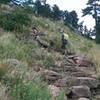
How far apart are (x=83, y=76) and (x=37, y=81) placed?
10.2 feet

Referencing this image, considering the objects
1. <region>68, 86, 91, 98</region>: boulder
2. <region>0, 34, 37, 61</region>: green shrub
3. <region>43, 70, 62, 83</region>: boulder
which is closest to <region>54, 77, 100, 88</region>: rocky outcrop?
<region>43, 70, 62, 83</region>: boulder

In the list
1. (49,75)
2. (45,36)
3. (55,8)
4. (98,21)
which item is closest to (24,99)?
(49,75)

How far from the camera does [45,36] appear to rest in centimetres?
1655

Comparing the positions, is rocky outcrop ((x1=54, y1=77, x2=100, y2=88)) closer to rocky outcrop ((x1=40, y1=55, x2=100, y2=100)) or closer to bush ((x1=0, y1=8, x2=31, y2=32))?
rocky outcrop ((x1=40, y1=55, x2=100, y2=100))

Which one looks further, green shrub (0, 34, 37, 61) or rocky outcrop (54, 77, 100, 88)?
green shrub (0, 34, 37, 61)

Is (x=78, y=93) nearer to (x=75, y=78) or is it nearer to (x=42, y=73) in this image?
(x=75, y=78)

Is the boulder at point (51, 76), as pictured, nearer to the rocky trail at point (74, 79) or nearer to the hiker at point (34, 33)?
the rocky trail at point (74, 79)

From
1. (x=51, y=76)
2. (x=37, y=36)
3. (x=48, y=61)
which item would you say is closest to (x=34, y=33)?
(x=37, y=36)

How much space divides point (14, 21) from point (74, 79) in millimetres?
6133

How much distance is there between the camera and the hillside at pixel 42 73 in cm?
668

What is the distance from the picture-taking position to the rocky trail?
9109mm

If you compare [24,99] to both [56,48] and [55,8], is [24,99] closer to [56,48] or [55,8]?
[56,48]

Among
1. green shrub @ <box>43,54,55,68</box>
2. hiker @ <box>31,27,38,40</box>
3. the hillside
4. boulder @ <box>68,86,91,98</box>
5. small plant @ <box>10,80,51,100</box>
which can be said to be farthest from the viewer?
hiker @ <box>31,27,38,40</box>

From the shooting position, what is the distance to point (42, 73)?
9883mm
